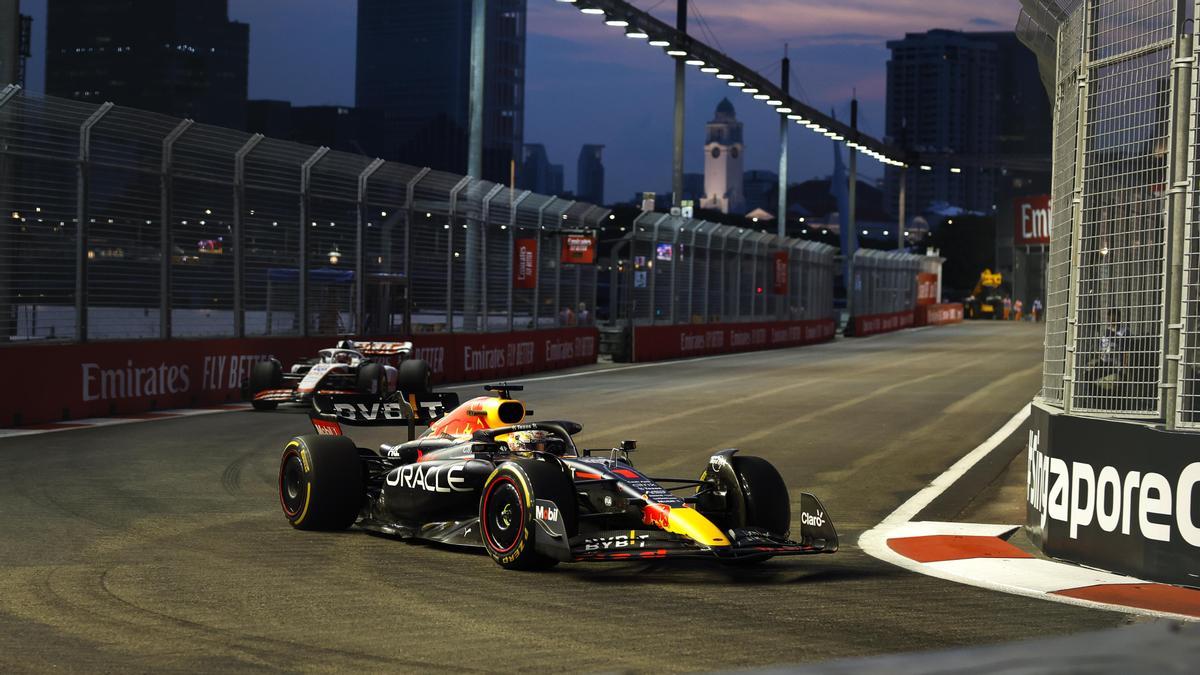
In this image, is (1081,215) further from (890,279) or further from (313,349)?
(890,279)

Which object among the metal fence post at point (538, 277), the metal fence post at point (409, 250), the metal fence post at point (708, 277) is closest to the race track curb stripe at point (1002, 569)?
the metal fence post at point (409, 250)

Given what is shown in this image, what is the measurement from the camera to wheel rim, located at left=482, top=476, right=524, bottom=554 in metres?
8.27

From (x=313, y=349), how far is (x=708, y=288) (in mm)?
21653

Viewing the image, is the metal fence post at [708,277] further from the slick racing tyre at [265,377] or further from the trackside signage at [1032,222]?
the trackside signage at [1032,222]

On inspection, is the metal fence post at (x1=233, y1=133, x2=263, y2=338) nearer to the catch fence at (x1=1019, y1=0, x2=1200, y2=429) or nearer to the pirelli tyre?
the pirelli tyre

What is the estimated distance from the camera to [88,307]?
19.1 meters

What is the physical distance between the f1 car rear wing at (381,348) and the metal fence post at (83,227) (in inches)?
177

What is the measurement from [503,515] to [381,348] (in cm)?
1458

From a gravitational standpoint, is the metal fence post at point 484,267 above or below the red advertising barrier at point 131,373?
above

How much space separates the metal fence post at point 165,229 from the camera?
2056 centimetres

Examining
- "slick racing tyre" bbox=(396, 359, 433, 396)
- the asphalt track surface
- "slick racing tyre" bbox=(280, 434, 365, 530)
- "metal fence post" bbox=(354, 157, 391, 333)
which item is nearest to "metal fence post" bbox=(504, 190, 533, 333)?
"metal fence post" bbox=(354, 157, 391, 333)

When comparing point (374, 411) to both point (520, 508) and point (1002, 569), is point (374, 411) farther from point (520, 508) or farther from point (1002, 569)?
point (1002, 569)

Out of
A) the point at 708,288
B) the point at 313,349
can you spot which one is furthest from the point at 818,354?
the point at 313,349

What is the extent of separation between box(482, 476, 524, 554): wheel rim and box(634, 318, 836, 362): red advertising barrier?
2835cm
